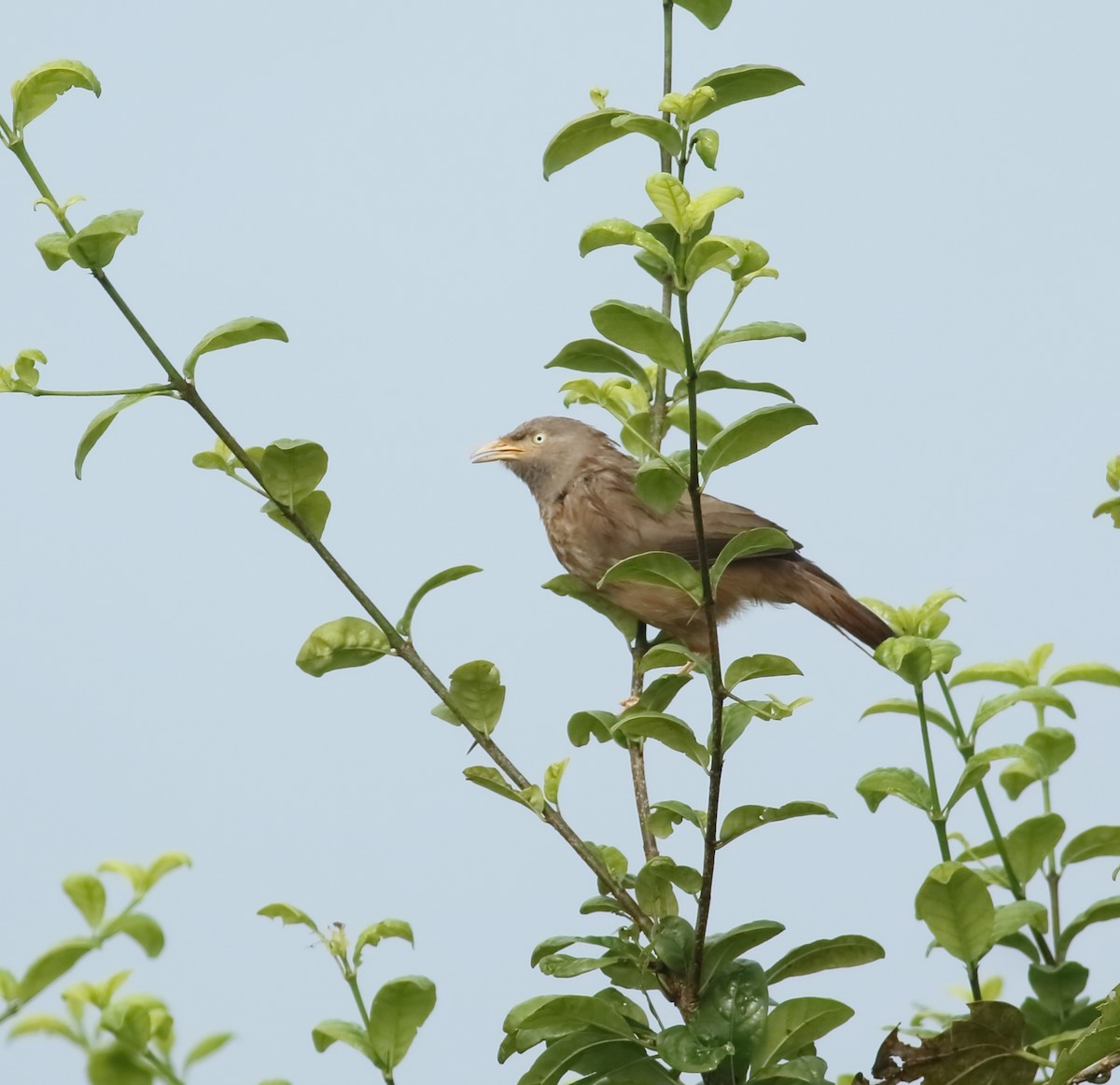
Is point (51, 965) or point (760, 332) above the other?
point (760, 332)

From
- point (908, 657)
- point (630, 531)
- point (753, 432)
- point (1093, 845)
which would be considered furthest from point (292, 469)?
point (630, 531)

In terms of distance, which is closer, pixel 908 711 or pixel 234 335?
pixel 234 335

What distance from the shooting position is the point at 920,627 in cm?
203

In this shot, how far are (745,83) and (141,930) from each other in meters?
1.25

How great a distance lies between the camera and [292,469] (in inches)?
72.0

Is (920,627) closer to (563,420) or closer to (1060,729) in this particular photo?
(1060,729)

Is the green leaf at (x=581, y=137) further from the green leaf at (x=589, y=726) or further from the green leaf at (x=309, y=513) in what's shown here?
the green leaf at (x=589, y=726)

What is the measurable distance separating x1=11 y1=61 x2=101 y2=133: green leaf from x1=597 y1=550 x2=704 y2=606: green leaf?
0.81 metres

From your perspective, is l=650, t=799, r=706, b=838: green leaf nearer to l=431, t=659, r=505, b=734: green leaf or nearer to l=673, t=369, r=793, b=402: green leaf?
l=431, t=659, r=505, b=734: green leaf

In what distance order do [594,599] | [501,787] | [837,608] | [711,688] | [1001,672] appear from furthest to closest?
[837,608], [594,599], [1001,672], [501,787], [711,688]

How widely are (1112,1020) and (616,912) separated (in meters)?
0.59

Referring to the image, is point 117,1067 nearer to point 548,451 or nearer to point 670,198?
point 670,198

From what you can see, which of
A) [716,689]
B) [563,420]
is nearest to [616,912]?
[716,689]

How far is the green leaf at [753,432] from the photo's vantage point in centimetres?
158
